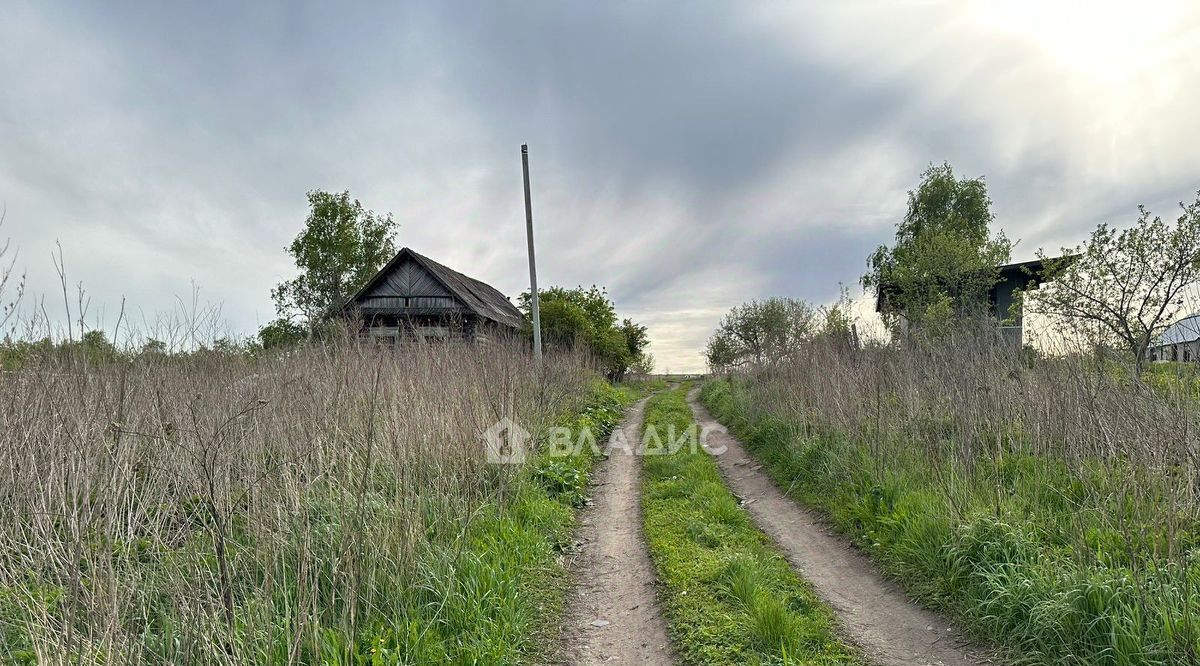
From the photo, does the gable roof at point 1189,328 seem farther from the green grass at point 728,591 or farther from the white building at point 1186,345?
the green grass at point 728,591

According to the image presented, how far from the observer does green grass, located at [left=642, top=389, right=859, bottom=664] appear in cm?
332

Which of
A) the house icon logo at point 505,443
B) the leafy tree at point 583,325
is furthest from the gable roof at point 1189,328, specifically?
the leafy tree at point 583,325

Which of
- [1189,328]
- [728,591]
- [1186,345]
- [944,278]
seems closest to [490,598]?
[728,591]

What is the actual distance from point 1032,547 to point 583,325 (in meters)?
17.3

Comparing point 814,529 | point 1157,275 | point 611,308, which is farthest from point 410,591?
point 611,308

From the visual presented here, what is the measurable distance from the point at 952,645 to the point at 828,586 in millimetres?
970

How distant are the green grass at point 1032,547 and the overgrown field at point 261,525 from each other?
296 cm

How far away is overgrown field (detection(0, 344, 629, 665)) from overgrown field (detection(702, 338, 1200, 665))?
3.01 meters

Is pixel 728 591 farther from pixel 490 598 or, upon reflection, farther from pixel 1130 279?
pixel 1130 279

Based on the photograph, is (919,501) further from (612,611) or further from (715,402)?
(715,402)

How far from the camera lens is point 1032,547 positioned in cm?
384

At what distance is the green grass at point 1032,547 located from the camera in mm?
2891

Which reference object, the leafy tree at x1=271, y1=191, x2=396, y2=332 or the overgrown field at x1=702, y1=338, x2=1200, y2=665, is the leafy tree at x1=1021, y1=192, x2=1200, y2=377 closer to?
the overgrown field at x1=702, y1=338, x2=1200, y2=665
